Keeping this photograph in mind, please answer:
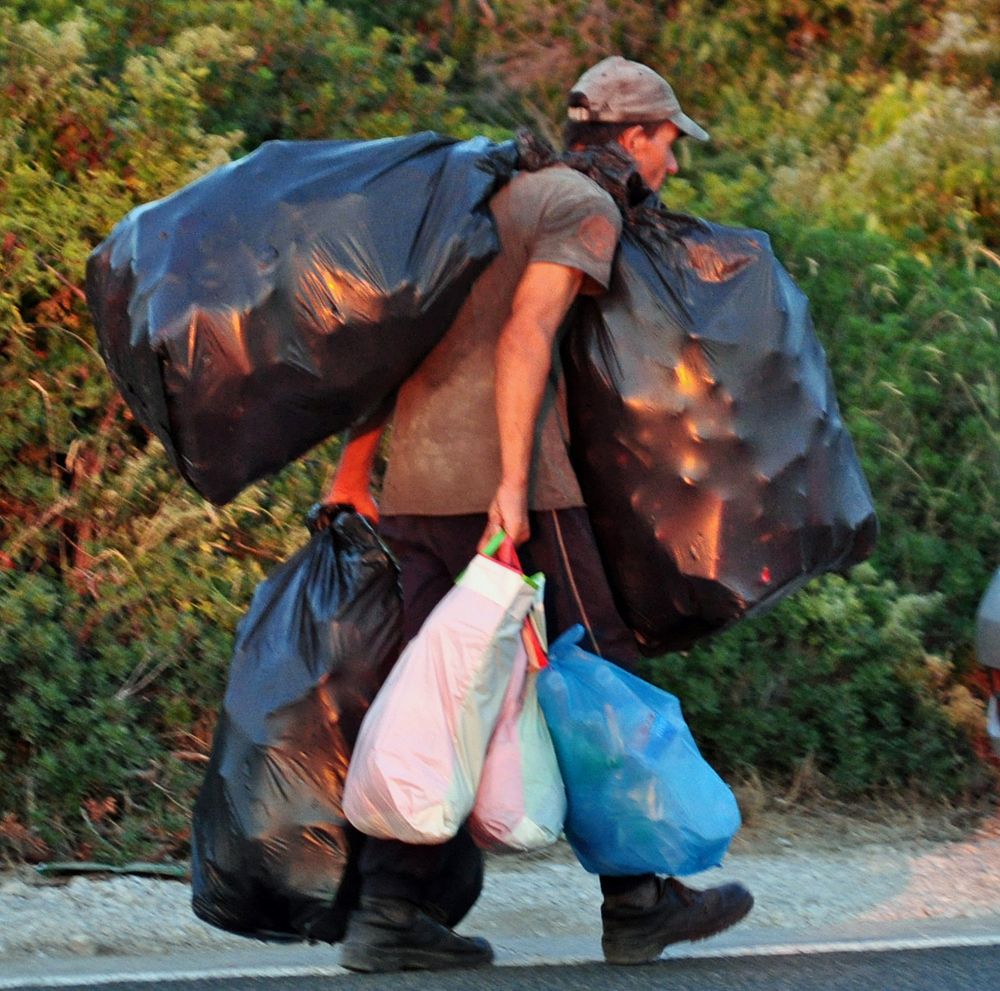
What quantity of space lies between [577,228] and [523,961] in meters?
1.58

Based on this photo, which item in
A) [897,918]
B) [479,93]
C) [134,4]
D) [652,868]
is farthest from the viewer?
[479,93]

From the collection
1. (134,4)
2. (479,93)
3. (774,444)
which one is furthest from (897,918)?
(479,93)

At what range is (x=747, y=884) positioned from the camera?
4559 mm

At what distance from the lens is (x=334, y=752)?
3.51m

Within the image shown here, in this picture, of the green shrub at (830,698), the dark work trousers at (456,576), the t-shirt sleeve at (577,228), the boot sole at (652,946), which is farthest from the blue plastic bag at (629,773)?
the green shrub at (830,698)

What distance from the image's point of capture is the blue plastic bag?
3.30 metres

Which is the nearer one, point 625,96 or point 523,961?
point 625,96

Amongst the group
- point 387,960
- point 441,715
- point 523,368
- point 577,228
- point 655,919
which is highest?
point 577,228

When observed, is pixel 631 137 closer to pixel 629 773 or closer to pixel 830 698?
pixel 629 773

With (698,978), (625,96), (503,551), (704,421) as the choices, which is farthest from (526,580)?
(625,96)

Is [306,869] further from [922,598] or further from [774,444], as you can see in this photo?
[922,598]

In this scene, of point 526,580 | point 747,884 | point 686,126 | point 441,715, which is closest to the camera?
point 441,715

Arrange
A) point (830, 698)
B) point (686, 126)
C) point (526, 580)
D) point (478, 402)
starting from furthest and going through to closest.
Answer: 1. point (830, 698)
2. point (686, 126)
3. point (478, 402)
4. point (526, 580)

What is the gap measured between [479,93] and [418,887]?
22.6 ft
